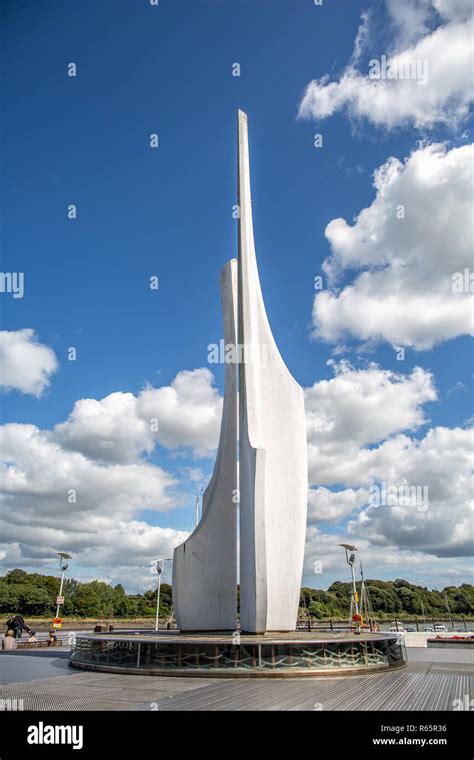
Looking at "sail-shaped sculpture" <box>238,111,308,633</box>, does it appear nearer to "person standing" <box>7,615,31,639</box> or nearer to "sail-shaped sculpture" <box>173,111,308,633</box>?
"sail-shaped sculpture" <box>173,111,308,633</box>

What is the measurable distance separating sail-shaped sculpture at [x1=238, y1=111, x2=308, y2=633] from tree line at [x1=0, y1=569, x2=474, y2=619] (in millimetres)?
19281

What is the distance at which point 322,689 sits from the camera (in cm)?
874

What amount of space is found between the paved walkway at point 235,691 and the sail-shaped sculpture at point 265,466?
335 cm

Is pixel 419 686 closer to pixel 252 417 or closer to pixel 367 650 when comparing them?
pixel 367 650

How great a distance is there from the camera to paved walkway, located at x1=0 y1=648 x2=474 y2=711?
24.1ft

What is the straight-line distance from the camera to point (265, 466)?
45.4 ft

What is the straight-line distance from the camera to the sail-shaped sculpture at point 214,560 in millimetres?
15672

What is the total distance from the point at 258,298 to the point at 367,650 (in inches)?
409

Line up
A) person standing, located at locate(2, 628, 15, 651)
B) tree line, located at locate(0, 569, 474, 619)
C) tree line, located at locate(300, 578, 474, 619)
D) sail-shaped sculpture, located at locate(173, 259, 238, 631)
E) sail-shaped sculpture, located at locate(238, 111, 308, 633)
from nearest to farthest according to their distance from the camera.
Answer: sail-shaped sculpture, located at locate(238, 111, 308, 633) → sail-shaped sculpture, located at locate(173, 259, 238, 631) → person standing, located at locate(2, 628, 15, 651) → tree line, located at locate(0, 569, 474, 619) → tree line, located at locate(300, 578, 474, 619)

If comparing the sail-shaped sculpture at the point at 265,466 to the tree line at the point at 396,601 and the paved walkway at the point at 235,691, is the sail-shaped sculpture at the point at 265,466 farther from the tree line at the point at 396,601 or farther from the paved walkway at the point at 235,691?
the tree line at the point at 396,601

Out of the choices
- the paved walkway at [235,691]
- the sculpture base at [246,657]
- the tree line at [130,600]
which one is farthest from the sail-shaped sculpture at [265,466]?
the tree line at [130,600]

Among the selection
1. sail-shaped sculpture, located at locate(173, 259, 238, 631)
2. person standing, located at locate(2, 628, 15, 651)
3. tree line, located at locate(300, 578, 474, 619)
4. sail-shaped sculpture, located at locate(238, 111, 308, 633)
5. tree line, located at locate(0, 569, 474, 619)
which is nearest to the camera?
sail-shaped sculpture, located at locate(238, 111, 308, 633)

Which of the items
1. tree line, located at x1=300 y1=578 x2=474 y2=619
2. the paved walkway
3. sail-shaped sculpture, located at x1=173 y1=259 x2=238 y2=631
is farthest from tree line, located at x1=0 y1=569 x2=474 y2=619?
the paved walkway

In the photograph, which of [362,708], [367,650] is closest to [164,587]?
[367,650]
